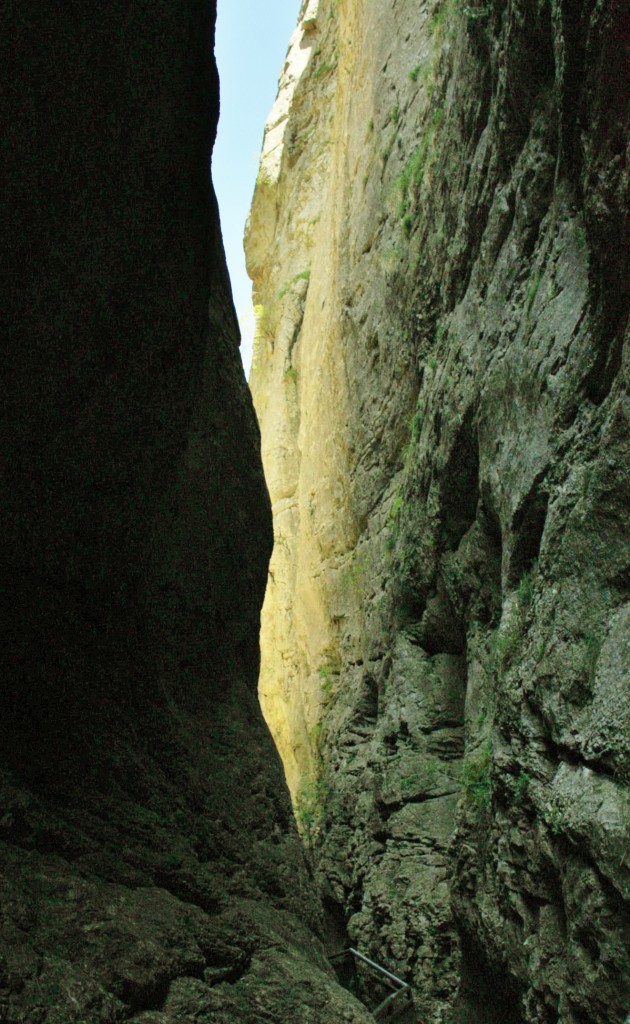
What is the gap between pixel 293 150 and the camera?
20.4 meters

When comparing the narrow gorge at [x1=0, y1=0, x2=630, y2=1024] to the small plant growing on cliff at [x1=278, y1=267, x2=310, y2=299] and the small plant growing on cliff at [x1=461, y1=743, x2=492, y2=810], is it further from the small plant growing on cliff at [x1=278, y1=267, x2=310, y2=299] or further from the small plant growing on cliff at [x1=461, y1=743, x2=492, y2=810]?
the small plant growing on cliff at [x1=278, y1=267, x2=310, y2=299]

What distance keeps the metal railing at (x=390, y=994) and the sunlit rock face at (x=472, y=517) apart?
6.1 inches

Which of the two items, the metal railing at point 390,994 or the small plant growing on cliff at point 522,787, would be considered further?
the metal railing at point 390,994

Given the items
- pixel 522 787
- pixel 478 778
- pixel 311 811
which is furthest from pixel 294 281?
pixel 522 787

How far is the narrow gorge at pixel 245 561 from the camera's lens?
3877mm

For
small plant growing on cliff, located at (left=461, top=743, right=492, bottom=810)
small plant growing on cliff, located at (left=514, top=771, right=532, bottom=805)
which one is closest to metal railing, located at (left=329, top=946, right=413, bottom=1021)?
small plant growing on cliff, located at (left=461, top=743, right=492, bottom=810)

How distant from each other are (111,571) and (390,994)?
564cm

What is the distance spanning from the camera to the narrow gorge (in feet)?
12.7

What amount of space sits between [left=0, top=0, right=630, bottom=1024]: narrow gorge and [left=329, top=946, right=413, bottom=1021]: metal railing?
124 mm

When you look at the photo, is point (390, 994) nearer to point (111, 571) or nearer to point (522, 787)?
point (522, 787)

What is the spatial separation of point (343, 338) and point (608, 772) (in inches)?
402

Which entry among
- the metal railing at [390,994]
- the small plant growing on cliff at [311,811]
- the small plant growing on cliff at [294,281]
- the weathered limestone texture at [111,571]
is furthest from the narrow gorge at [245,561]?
the small plant growing on cliff at [294,281]

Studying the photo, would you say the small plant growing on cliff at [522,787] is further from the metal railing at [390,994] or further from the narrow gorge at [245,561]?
the metal railing at [390,994]

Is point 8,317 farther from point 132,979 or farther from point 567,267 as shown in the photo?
point 567,267
